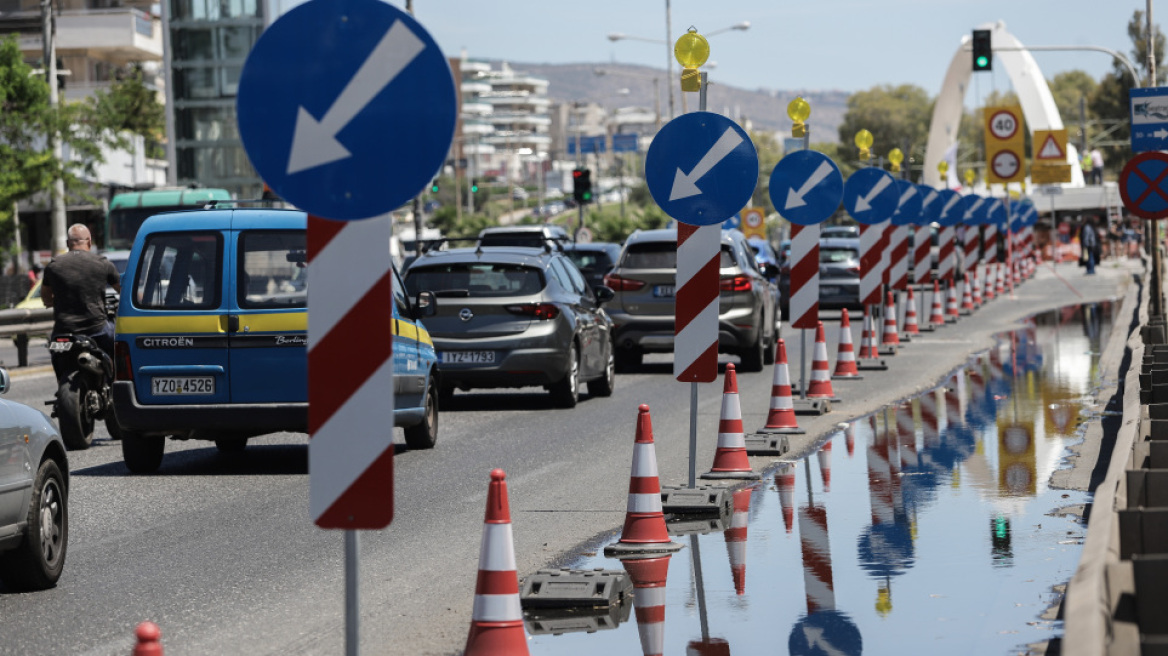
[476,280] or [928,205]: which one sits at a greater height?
[928,205]

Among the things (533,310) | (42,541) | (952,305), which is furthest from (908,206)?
(42,541)

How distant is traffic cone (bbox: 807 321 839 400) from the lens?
57.9 ft

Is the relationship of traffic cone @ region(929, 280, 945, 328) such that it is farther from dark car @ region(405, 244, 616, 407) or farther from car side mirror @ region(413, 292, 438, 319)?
car side mirror @ region(413, 292, 438, 319)

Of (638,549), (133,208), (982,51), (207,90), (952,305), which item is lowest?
(952,305)

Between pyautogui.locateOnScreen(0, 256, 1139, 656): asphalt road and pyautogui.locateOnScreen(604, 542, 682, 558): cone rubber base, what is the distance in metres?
0.26

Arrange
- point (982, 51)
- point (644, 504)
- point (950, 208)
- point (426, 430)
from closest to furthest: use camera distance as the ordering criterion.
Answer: point (644, 504) → point (426, 430) → point (982, 51) → point (950, 208)

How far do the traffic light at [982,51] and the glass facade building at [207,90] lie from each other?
71.0 ft

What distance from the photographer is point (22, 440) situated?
8391mm

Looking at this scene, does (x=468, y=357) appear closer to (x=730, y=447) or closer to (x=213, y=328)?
(x=213, y=328)

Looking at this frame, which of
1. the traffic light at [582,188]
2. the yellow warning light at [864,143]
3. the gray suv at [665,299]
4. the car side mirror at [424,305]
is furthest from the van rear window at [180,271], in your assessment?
the traffic light at [582,188]

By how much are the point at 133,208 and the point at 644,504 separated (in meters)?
29.1

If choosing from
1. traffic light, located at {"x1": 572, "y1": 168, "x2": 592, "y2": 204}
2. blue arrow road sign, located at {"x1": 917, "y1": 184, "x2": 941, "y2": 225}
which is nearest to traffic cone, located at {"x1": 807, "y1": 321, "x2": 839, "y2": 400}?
blue arrow road sign, located at {"x1": 917, "y1": 184, "x2": 941, "y2": 225}

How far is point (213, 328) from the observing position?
1291 centimetres

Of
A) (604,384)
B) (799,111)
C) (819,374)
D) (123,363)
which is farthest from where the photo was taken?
(799,111)
